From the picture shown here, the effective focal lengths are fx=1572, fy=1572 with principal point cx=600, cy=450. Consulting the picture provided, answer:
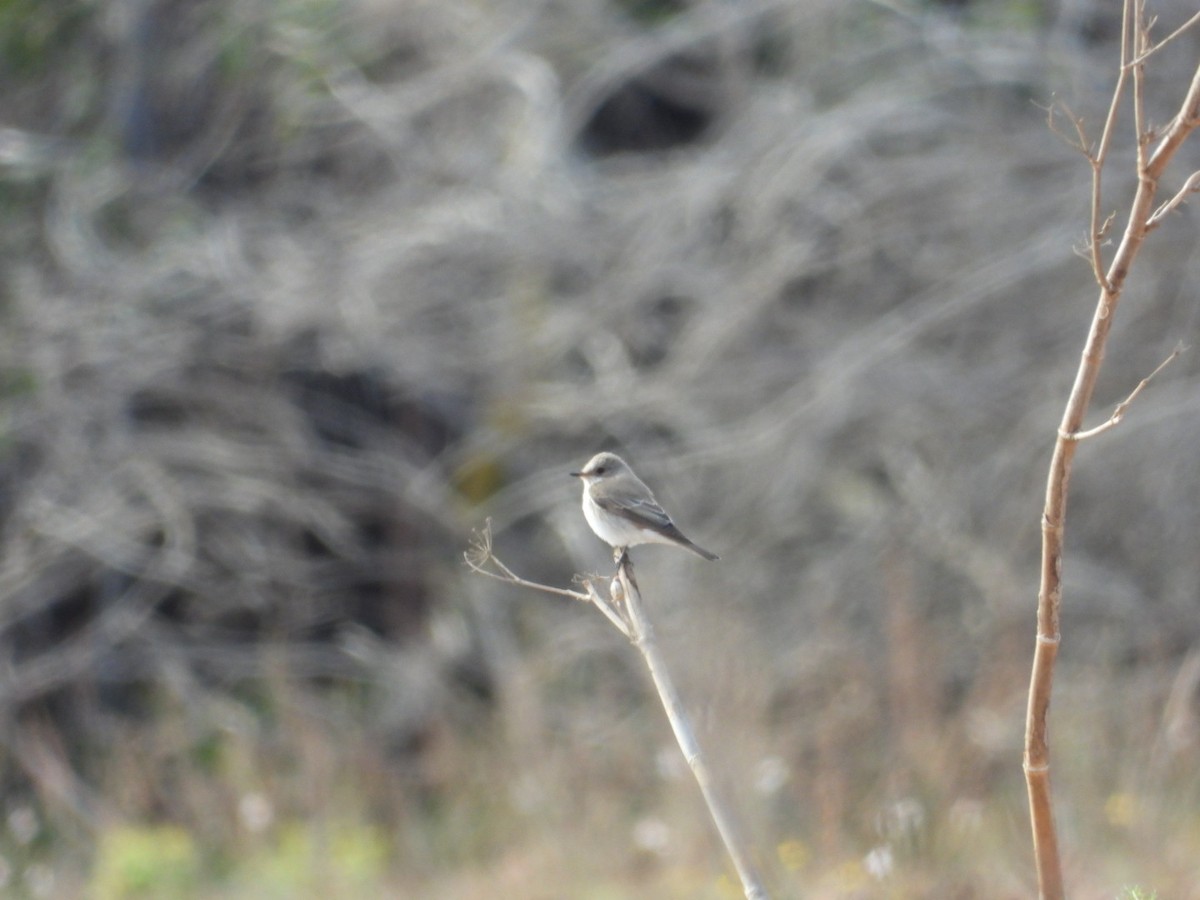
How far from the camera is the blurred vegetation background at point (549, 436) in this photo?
275 inches

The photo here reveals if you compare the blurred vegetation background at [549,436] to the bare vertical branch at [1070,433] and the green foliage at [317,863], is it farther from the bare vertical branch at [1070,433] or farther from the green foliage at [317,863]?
the bare vertical branch at [1070,433]

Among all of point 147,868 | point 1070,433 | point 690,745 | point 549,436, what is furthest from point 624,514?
point 549,436

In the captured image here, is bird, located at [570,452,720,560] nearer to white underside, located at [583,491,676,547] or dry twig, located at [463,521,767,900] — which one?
white underside, located at [583,491,676,547]

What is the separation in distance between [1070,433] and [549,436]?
6.99 meters

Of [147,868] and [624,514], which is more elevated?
[624,514]

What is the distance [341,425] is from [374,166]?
1.57 meters

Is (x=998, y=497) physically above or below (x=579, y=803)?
above

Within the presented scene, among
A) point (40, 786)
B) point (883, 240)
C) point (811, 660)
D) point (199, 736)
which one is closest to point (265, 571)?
point (199, 736)

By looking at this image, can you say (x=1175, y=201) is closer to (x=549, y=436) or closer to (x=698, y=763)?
(x=698, y=763)

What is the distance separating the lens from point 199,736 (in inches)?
342

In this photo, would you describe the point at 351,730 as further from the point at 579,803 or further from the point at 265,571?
the point at 579,803

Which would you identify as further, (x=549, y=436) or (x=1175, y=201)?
(x=549, y=436)

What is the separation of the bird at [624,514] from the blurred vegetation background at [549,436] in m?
2.03

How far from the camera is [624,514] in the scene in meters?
4.14
